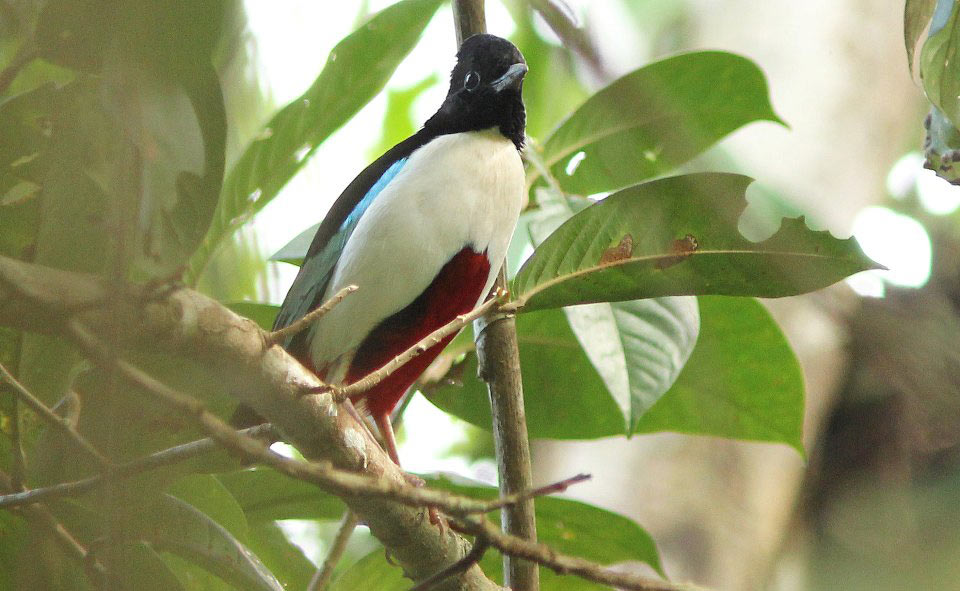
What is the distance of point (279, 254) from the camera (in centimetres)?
321

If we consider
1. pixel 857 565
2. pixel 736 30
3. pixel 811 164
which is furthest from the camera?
pixel 736 30

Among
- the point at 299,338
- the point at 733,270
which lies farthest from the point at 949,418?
the point at 299,338

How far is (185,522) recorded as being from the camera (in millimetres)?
2145

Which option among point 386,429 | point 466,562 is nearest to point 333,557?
point 386,429

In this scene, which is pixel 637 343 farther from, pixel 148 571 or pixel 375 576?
pixel 148 571

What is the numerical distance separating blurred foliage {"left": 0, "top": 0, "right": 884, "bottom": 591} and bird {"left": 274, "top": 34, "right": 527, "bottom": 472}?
0.44 feet

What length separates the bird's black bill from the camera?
128 inches

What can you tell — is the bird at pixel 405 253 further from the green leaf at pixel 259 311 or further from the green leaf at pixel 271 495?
the green leaf at pixel 271 495

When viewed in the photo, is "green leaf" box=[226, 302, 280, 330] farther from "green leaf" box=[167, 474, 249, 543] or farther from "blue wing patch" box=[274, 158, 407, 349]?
"green leaf" box=[167, 474, 249, 543]

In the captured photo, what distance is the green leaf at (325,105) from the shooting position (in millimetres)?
2963

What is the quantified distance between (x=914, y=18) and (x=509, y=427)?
4.38ft

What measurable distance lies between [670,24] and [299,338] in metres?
5.16

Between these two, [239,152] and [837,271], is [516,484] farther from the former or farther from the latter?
[239,152]

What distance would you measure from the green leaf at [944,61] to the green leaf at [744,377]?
0.83 meters
